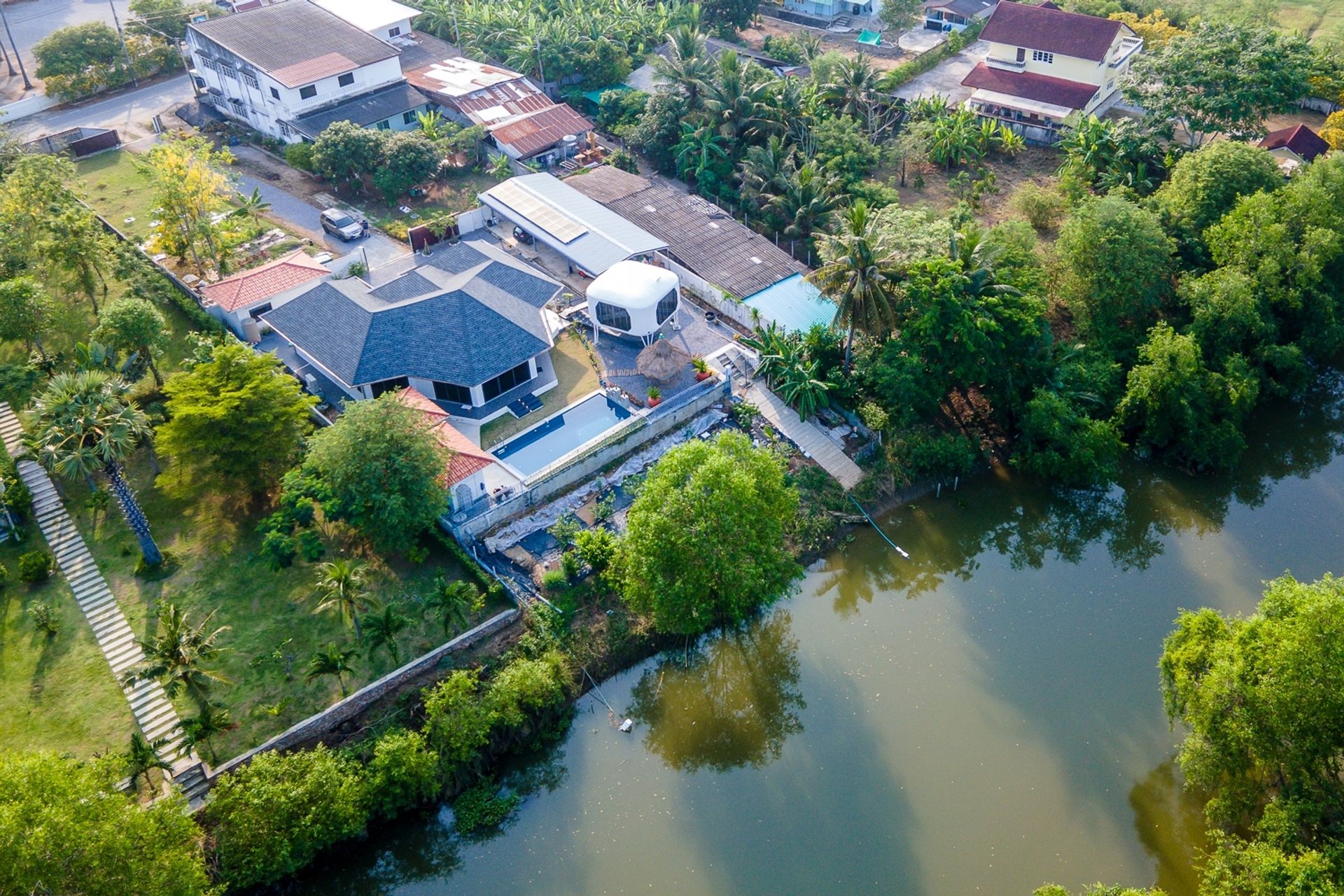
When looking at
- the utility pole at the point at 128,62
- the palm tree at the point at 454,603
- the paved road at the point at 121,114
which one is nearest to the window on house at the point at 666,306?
the palm tree at the point at 454,603

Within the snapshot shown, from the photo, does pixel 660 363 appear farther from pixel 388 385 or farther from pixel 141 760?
pixel 141 760

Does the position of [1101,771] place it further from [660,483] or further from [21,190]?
[21,190]

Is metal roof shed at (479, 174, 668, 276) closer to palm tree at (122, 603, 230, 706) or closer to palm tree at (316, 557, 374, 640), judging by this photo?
palm tree at (316, 557, 374, 640)

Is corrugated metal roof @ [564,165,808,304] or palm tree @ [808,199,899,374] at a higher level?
palm tree @ [808,199,899,374]

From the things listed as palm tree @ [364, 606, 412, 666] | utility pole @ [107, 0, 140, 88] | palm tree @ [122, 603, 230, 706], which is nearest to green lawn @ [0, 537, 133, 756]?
palm tree @ [122, 603, 230, 706]

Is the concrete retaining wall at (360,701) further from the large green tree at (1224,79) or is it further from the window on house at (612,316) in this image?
the large green tree at (1224,79)

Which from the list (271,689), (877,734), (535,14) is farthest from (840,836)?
(535,14)
